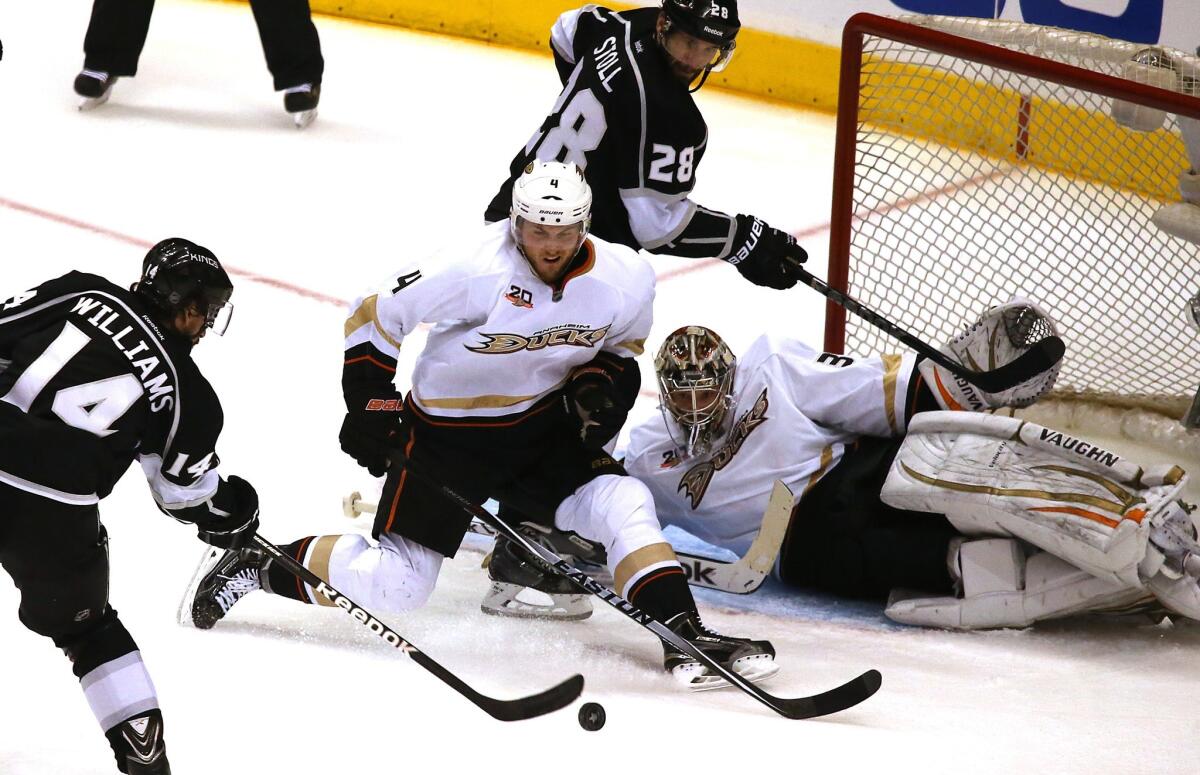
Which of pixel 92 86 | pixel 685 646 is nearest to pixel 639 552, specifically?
pixel 685 646

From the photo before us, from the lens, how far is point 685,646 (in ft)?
9.25

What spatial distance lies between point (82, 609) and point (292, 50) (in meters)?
3.95

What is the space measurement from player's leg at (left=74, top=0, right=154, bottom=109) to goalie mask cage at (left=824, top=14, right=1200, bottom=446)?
3.04m

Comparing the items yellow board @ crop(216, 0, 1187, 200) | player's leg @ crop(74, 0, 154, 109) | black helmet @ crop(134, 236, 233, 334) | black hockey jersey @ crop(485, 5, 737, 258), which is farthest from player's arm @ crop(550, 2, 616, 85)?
player's leg @ crop(74, 0, 154, 109)

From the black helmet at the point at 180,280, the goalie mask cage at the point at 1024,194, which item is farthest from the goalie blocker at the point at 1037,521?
the black helmet at the point at 180,280

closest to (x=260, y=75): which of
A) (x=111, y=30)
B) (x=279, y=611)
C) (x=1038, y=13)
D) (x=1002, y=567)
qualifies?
(x=111, y=30)

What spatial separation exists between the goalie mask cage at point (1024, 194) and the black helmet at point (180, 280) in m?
1.89

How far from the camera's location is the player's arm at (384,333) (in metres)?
2.94

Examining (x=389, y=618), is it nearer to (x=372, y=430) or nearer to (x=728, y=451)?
(x=372, y=430)

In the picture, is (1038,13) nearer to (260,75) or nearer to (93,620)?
(260,75)

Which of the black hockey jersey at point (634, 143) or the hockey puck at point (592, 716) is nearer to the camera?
the hockey puck at point (592, 716)

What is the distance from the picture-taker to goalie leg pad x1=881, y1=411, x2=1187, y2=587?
2990 millimetres

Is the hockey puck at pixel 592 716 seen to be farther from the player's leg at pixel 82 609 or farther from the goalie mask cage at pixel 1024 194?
the goalie mask cage at pixel 1024 194

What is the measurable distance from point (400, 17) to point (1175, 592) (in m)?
5.18
